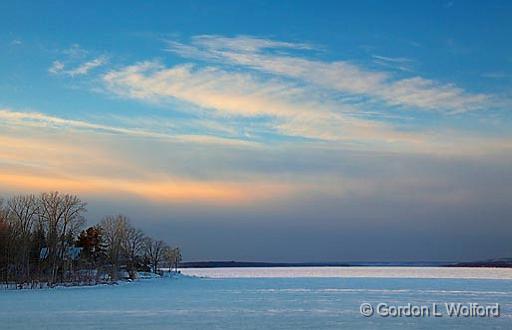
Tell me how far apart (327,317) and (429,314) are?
380 cm

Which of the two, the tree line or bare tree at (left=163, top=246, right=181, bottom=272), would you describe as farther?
bare tree at (left=163, top=246, right=181, bottom=272)

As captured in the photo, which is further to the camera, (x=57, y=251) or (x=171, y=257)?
(x=171, y=257)

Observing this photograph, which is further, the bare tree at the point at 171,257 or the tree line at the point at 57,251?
the bare tree at the point at 171,257

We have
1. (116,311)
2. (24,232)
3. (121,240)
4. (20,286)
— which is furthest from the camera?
(121,240)

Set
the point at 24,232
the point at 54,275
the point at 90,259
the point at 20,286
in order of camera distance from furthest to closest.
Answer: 1. the point at 90,259
2. the point at 24,232
3. the point at 54,275
4. the point at 20,286

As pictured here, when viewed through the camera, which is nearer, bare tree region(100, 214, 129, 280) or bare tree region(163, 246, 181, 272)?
bare tree region(100, 214, 129, 280)

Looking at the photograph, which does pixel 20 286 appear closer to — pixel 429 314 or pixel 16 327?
pixel 16 327

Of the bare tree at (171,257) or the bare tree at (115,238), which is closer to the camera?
the bare tree at (115,238)

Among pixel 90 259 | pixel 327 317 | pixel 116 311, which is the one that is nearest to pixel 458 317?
pixel 327 317

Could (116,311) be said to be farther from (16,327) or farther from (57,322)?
(16,327)

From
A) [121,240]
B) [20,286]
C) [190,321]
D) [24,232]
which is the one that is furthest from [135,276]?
[190,321]

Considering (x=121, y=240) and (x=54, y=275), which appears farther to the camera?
(x=121, y=240)

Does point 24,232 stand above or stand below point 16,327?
above

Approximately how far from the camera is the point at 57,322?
1991cm
